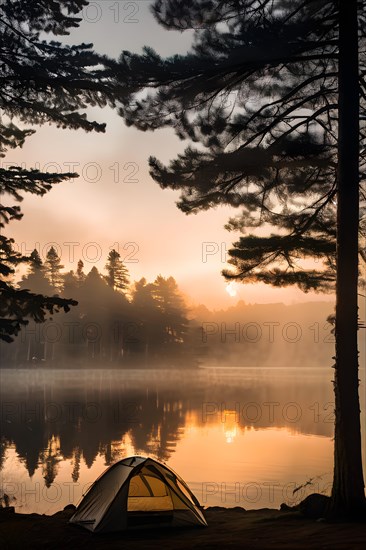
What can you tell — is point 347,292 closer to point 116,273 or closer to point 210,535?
point 210,535

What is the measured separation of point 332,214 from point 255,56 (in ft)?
16.7

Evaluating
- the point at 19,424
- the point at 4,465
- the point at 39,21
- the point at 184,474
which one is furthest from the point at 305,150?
the point at 19,424

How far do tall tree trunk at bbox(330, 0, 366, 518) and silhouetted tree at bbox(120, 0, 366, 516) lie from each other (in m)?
0.02

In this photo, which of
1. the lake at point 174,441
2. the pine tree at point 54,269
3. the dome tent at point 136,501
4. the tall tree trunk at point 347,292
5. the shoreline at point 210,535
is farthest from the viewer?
the pine tree at point 54,269

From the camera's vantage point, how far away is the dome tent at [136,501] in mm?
13477

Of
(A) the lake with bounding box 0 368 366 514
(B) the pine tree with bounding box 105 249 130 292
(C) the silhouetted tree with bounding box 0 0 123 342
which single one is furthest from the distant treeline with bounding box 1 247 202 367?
(C) the silhouetted tree with bounding box 0 0 123 342

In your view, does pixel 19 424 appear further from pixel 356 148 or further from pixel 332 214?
pixel 356 148

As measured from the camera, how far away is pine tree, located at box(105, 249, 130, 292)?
10862cm

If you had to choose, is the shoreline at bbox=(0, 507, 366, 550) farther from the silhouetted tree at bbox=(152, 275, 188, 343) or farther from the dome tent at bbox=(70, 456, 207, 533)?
the silhouetted tree at bbox=(152, 275, 188, 343)

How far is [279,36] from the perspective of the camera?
575 inches

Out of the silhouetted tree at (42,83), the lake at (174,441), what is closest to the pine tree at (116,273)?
the lake at (174,441)

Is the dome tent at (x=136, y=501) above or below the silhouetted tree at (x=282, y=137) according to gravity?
below

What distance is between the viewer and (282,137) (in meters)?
16.2

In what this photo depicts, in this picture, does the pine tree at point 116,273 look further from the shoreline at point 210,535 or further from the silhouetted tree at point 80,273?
the shoreline at point 210,535
